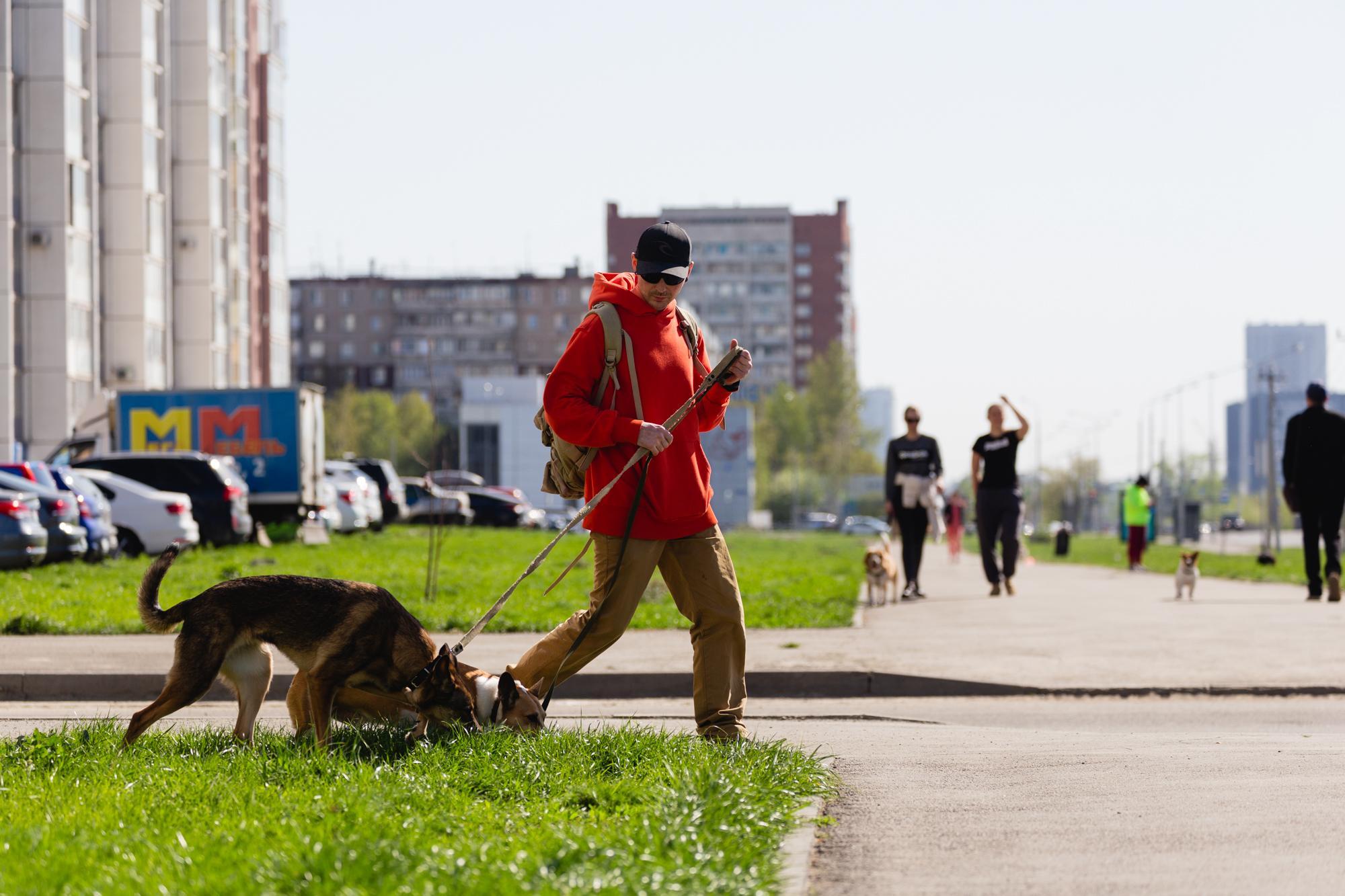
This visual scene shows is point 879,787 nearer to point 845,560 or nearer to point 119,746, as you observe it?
point 119,746

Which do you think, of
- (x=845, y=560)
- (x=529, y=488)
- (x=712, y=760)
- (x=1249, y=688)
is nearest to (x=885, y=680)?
(x=1249, y=688)

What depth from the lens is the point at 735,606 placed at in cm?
663

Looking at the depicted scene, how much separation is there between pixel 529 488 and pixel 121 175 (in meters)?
67.3

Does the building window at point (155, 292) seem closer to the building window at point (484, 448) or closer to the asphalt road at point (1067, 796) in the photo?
the asphalt road at point (1067, 796)

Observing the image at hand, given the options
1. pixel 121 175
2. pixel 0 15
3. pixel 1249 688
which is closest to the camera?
pixel 1249 688

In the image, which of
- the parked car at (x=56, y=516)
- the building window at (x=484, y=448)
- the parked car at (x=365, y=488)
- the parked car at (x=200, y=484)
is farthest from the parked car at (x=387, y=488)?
the building window at (x=484, y=448)

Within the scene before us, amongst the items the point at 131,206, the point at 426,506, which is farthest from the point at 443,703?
the point at 131,206

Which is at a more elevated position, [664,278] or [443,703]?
[664,278]

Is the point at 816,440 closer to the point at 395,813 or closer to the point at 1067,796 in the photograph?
the point at 1067,796

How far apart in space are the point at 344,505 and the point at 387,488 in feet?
21.8

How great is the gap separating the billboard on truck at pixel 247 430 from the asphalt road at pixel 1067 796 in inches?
983

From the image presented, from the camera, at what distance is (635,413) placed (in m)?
6.58

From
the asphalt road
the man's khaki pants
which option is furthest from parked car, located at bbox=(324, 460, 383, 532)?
the man's khaki pants

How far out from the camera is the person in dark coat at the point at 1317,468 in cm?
1495
